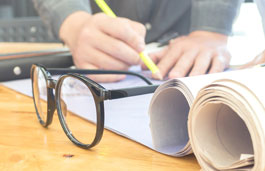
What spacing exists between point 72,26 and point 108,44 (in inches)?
6.4

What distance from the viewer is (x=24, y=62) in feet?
2.58

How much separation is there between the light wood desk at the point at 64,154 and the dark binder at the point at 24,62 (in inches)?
11.4

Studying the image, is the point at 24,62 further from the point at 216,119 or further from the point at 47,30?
the point at 47,30

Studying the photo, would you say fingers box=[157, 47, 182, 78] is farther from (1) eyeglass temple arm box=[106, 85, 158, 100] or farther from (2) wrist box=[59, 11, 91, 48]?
(1) eyeglass temple arm box=[106, 85, 158, 100]

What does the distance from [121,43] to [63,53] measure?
0.21 metres

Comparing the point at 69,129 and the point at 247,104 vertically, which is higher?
the point at 247,104

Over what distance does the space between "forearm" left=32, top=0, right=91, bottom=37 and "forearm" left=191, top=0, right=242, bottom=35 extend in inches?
11.0

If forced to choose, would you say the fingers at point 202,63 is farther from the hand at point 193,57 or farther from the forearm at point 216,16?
the forearm at point 216,16

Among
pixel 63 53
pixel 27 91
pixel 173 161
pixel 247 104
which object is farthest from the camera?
pixel 63 53

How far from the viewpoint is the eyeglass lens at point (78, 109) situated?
0.44 metres

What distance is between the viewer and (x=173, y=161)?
14.5 inches

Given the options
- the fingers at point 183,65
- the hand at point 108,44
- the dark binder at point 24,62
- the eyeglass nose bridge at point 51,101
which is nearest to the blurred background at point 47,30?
the fingers at point 183,65

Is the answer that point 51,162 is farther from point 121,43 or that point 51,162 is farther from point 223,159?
point 121,43

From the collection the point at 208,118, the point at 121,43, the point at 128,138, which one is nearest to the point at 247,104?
the point at 208,118
